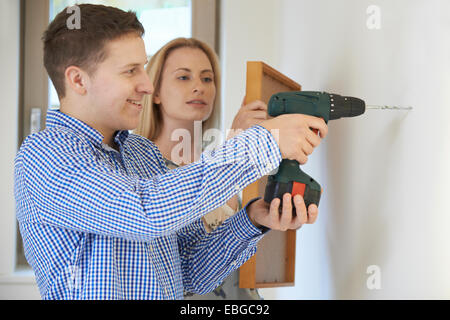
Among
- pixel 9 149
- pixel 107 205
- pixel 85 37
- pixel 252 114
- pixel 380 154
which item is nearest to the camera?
pixel 107 205

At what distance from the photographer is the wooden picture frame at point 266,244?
116 centimetres

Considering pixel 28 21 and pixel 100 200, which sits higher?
pixel 28 21

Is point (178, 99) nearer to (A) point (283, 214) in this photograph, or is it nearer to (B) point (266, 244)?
(B) point (266, 244)

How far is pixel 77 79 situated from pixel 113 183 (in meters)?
0.26

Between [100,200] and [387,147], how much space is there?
57 centimetres

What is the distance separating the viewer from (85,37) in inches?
36.2

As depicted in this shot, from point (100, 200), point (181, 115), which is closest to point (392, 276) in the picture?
point (100, 200)

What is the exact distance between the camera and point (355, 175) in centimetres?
117

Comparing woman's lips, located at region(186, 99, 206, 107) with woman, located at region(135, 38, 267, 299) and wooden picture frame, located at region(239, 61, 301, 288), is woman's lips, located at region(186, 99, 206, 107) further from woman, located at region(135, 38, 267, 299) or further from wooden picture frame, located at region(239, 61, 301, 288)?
wooden picture frame, located at region(239, 61, 301, 288)

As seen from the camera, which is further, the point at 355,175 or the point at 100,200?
the point at 355,175

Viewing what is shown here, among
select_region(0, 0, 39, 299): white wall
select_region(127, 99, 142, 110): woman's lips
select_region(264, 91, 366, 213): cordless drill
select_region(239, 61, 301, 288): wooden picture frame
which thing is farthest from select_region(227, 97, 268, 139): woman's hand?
select_region(0, 0, 39, 299): white wall

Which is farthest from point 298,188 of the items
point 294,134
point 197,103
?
point 197,103
